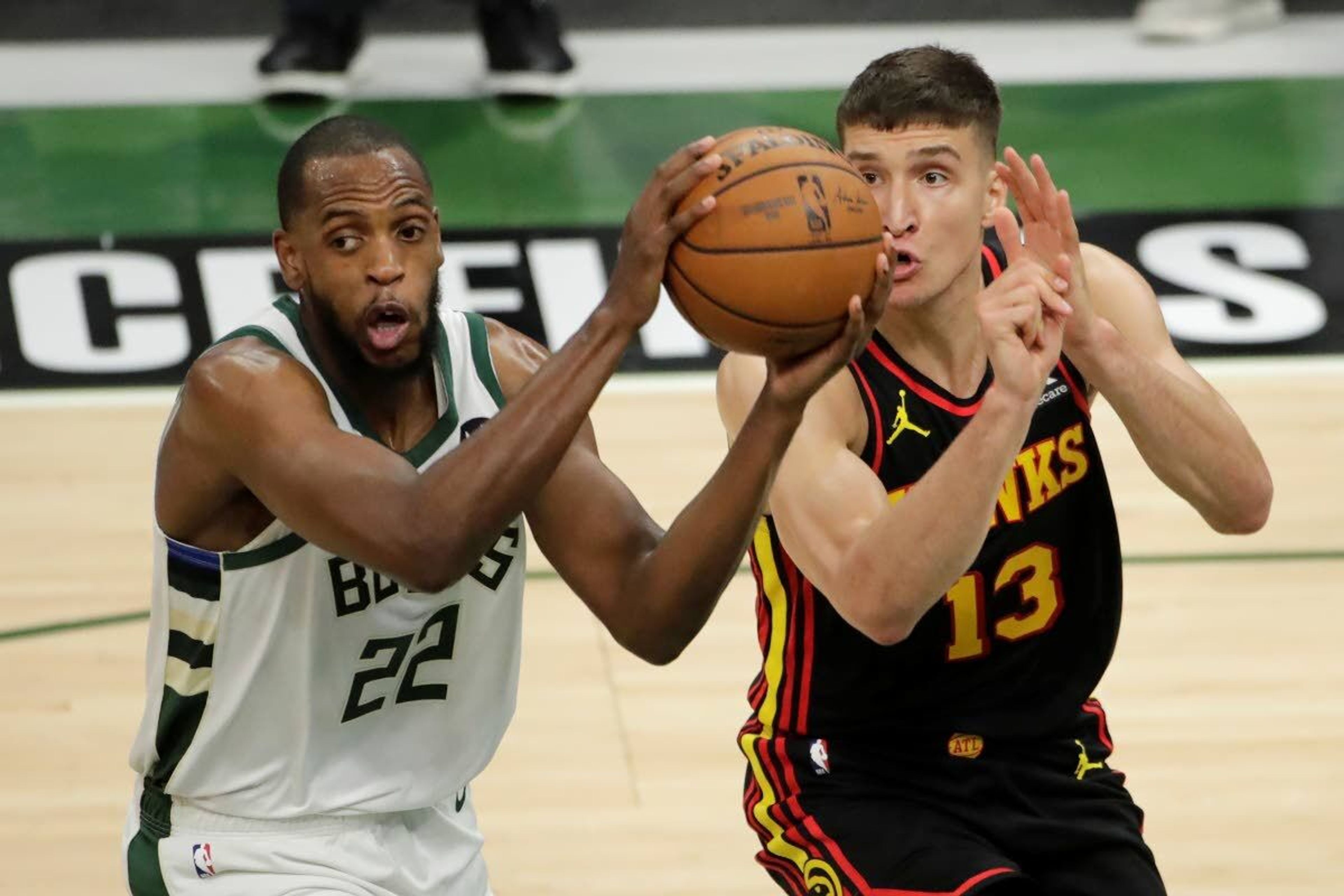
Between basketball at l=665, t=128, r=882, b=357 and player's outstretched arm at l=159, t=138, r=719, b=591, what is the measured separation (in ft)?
0.22

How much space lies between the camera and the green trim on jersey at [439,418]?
3.74 m

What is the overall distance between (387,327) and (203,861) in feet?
3.31

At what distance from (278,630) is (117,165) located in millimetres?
6517

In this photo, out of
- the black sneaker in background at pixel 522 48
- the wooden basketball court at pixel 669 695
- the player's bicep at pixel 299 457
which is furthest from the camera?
the black sneaker in background at pixel 522 48

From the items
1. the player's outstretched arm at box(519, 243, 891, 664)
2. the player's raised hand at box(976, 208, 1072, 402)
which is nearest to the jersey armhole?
the player's outstretched arm at box(519, 243, 891, 664)

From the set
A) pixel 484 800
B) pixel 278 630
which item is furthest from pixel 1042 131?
pixel 278 630

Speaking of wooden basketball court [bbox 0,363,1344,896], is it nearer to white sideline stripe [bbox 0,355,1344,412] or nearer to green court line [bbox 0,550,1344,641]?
green court line [bbox 0,550,1344,641]

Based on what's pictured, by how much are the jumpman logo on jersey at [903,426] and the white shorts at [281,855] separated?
3.56ft

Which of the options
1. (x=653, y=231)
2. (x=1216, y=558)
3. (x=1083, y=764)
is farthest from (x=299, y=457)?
(x=1216, y=558)

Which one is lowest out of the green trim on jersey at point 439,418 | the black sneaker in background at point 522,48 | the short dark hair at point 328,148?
the green trim on jersey at point 439,418

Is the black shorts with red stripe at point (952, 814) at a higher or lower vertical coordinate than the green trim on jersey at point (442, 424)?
lower

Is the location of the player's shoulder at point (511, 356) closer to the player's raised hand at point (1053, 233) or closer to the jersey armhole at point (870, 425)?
the jersey armhole at point (870, 425)

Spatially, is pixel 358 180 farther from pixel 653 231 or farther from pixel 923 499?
pixel 923 499

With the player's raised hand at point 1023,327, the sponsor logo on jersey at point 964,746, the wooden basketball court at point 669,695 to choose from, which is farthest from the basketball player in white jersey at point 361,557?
the wooden basketball court at point 669,695
